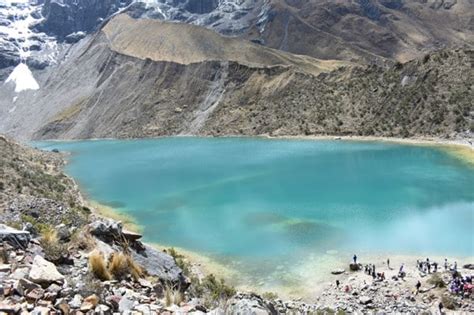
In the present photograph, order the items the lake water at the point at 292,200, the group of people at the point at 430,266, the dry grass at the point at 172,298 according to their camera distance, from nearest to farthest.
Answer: the dry grass at the point at 172,298 < the group of people at the point at 430,266 < the lake water at the point at 292,200

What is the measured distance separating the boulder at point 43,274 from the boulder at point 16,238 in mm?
1060

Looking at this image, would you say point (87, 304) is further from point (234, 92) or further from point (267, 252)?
point (234, 92)

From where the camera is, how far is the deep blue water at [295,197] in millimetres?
27906

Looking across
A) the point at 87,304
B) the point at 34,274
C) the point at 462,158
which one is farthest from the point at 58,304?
the point at 462,158

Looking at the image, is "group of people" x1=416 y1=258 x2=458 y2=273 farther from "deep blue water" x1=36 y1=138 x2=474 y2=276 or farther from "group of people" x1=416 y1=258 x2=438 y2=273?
"deep blue water" x1=36 y1=138 x2=474 y2=276

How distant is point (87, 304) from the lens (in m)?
7.12

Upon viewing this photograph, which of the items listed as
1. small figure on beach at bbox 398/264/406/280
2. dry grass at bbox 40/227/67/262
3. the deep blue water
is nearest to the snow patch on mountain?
the deep blue water

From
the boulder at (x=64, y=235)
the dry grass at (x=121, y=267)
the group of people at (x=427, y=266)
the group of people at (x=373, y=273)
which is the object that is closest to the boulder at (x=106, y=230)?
the boulder at (x=64, y=235)

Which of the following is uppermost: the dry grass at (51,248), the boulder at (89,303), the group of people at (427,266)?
the dry grass at (51,248)

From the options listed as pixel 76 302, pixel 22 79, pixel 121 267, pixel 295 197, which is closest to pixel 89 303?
pixel 76 302

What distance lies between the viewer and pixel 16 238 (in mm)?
9203

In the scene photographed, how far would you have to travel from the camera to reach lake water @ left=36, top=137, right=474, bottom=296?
26.9 meters

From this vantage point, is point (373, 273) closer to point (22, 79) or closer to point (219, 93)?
point (219, 93)

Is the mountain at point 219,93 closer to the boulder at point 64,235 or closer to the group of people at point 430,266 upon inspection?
the group of people at point 430,266
